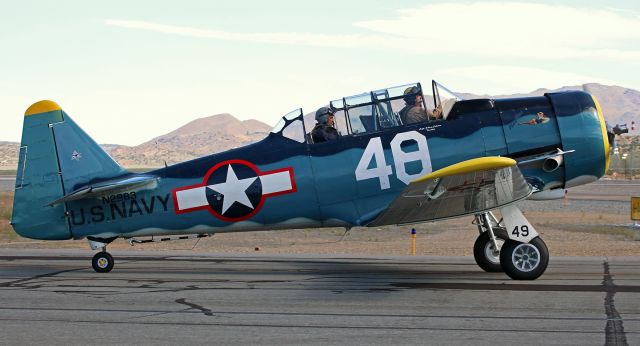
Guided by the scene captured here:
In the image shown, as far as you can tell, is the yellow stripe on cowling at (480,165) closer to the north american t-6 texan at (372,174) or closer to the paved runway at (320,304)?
the north american t-6 texan at (372,174)

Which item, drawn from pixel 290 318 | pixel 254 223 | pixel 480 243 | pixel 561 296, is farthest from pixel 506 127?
pixel 290 318

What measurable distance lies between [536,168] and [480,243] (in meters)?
1.83

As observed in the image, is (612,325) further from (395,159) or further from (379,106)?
(379,106)

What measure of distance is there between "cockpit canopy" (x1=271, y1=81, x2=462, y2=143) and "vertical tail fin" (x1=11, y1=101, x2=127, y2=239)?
3895 mm

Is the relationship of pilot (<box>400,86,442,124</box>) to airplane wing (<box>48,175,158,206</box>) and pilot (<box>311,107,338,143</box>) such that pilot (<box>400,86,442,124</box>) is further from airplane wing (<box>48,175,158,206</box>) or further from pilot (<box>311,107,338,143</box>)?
airplane wing (<box>48,175,158,206</box>)

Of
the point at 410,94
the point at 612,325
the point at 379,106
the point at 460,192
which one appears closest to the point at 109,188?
the point at 379,106

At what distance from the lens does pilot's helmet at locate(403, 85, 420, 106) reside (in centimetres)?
1292

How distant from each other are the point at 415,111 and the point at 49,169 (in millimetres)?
6377

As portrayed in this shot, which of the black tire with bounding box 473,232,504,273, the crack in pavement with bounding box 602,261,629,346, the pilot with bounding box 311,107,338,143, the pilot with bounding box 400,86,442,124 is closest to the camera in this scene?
the crack in pavement with bounding box 602,261,629,346

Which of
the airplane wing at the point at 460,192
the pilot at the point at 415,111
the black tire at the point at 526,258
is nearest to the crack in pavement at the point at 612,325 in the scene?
the black tire at the point at 526,258

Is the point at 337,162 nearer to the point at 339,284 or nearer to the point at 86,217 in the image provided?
the point at 339,284

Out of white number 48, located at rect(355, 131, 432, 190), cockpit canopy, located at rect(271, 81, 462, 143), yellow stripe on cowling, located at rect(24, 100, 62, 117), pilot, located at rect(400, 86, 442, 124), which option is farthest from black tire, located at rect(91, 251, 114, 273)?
pilot, located at rect(400, 86, 442, 124)

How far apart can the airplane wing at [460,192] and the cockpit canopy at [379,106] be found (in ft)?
4.71

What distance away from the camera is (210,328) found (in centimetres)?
895
